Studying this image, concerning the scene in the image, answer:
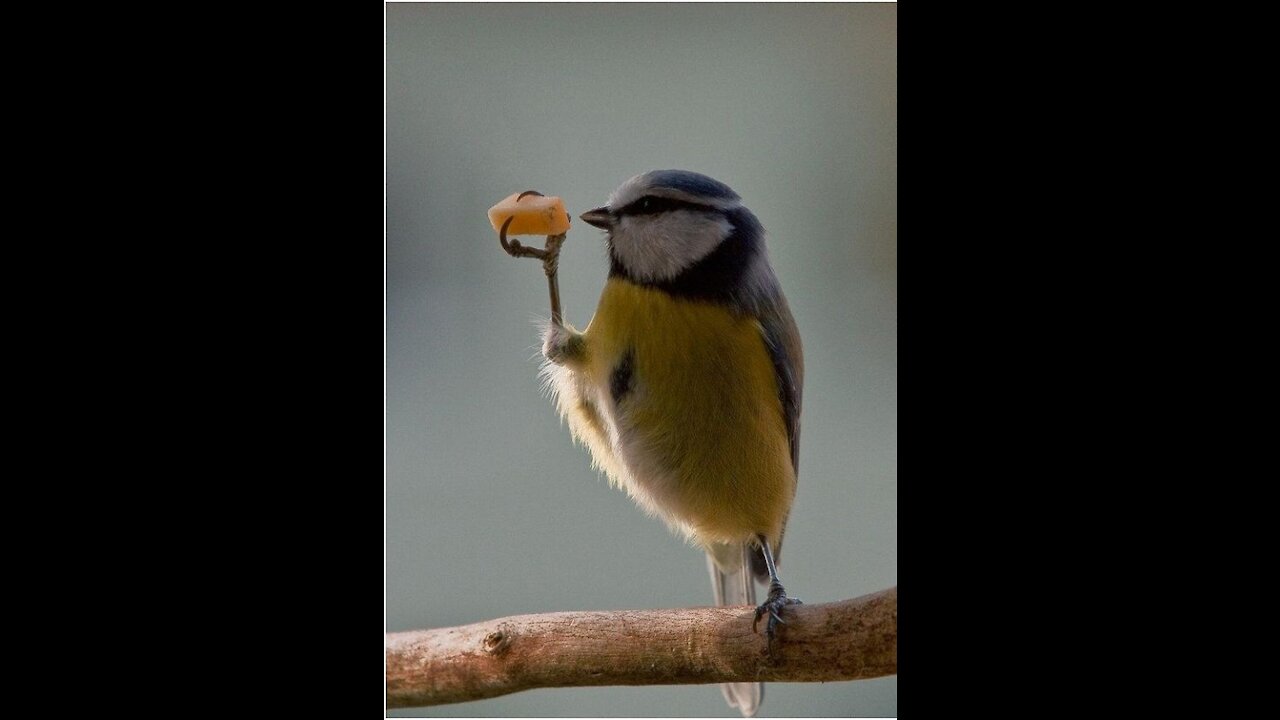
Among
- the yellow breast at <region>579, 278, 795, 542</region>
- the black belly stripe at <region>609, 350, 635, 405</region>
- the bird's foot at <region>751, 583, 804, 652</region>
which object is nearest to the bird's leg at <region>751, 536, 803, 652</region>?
the bird's foot at <region>751, 583, 804, 652</region>

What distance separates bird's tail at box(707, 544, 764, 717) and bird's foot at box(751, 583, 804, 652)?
274 millimetres

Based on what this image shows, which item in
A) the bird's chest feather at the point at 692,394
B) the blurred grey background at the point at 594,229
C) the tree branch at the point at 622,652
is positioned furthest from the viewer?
the bird's chest feather at the point at 692,394

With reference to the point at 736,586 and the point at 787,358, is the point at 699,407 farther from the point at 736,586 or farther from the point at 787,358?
the point at 736,586

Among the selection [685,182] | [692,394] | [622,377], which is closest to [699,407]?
[692,394]

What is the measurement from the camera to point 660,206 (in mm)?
1955

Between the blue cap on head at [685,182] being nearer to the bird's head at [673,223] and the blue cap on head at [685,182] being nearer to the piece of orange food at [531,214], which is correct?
the bird's head at [673,223]

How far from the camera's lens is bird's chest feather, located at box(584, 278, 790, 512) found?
6.31ft

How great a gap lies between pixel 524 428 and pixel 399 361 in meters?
0.41

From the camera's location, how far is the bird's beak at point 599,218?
201 centimetres

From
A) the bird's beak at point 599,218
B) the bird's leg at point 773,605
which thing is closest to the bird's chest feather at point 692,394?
the bird's beak at point 599,218

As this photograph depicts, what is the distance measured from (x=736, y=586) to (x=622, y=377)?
0.61m

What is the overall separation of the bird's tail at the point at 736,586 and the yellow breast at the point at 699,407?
0.15 metres
